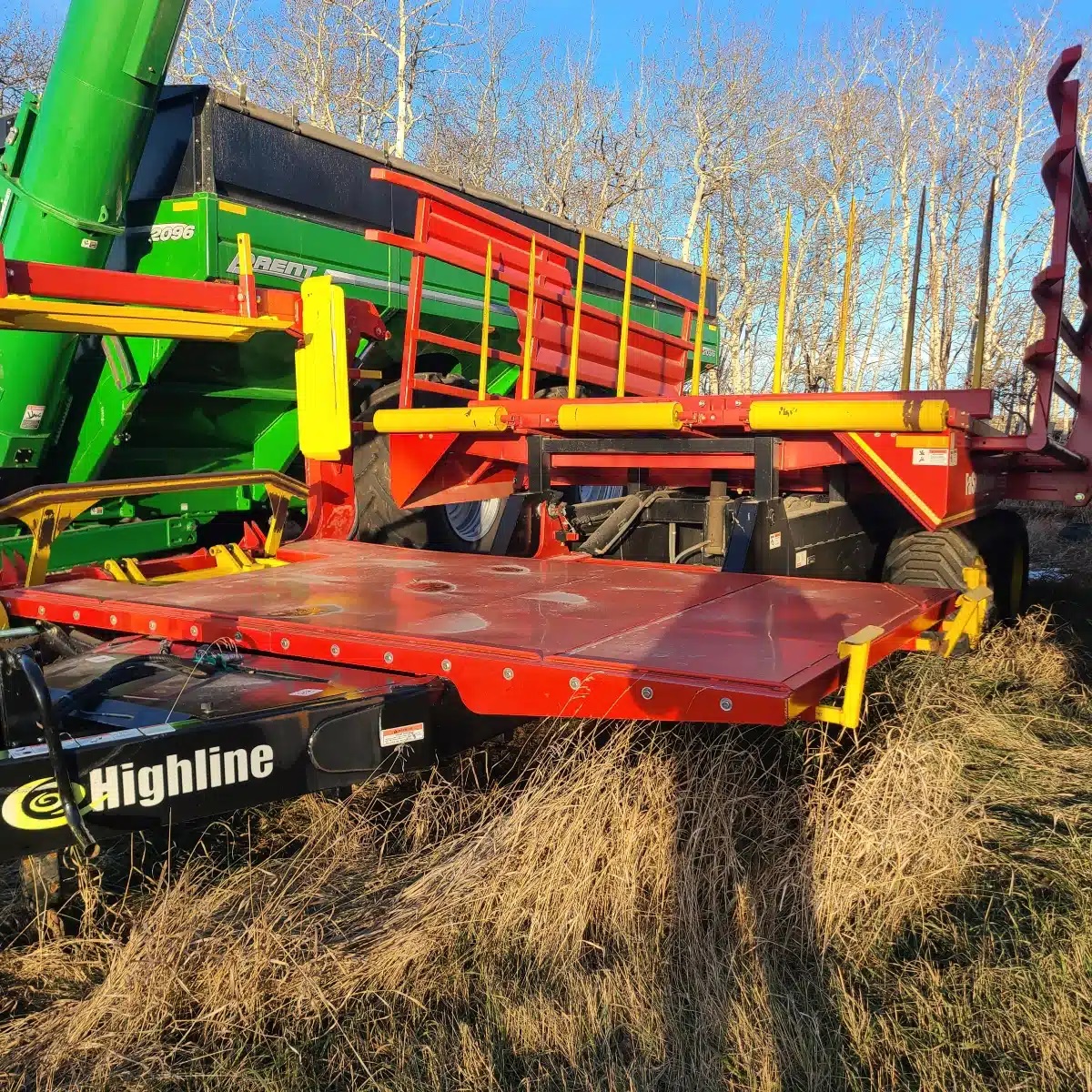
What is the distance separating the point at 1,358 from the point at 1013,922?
4799mm

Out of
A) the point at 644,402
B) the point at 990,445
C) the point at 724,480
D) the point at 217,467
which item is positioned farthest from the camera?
the point at 217,467

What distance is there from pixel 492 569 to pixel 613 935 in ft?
6.73

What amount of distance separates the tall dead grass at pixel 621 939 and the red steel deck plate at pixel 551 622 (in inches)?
15.1

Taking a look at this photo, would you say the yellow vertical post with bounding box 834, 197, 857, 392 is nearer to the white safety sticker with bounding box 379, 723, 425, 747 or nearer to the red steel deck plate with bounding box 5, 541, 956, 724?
→ the red steel deck plate with bounding box 5, 541, 956, 724

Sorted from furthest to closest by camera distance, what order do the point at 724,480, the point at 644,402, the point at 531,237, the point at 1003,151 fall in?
the point at 1003,151 < the point at 531,237 < the point at 724,480 < the point at 644,402

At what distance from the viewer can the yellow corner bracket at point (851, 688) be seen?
2449 mm

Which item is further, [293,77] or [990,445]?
[293,77]

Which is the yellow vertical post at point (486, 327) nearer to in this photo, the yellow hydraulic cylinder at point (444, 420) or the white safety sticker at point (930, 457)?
the yellow hydraulic cylinder at point (444, 420)

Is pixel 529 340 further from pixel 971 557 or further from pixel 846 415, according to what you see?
pixel 971 557

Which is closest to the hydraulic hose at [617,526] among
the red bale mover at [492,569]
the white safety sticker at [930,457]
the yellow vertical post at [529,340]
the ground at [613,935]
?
the red bale mover at [492,569]

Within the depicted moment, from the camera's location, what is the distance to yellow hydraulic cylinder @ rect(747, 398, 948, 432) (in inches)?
146

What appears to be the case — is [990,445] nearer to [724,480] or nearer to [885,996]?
[724,480]

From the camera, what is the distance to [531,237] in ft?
17.4

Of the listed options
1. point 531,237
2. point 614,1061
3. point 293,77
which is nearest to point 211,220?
point 531,237
